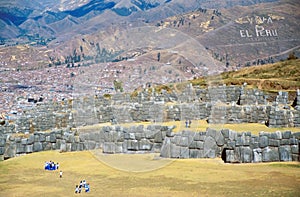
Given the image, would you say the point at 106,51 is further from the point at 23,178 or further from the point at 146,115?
the point at 146,115

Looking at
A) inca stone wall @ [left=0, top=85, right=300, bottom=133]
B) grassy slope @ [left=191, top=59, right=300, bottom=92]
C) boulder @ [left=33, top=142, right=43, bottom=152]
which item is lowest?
boulder @ [left=33, top=142, right=43, bottom=152]

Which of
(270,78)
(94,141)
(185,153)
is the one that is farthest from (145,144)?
(270,78)

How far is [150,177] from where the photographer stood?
1875cm

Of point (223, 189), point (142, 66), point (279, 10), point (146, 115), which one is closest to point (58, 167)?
point (223, 189)

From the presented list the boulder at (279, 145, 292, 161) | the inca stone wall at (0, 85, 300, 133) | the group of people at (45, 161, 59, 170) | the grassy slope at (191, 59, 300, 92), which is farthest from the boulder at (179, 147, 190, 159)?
the grassy slope at (191, 59, 300, 92)

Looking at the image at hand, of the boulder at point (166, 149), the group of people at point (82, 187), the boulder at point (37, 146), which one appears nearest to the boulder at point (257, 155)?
the boulder at point (166, 149)

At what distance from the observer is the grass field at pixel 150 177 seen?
16297 millimetres

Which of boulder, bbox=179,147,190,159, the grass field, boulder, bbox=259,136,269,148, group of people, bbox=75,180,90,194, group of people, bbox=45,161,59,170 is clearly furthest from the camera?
boulder, bbox=179,147,190,159

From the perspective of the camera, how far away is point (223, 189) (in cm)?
1625

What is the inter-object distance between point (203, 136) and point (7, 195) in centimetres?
885

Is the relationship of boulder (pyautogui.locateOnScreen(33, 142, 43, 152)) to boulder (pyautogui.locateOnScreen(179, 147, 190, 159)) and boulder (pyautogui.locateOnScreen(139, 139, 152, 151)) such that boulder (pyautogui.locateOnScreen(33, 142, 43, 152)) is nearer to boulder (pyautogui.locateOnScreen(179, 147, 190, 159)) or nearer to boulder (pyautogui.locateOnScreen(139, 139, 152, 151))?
boulder (pyautogui.locateOnScreen(139, 139, 152, 151))

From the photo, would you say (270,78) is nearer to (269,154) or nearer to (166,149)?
(166,149)

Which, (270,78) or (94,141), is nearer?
(94,141)

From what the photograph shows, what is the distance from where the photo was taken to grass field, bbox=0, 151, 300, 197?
16.3m
